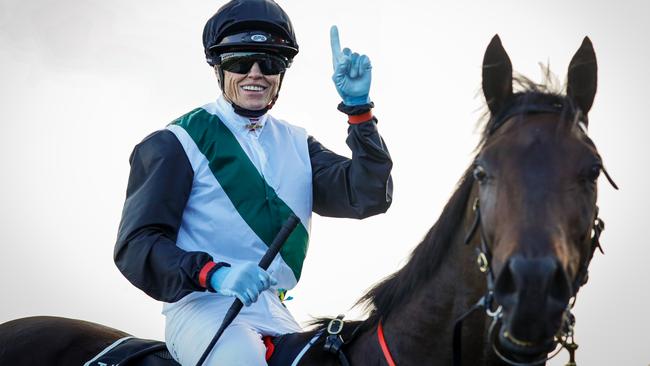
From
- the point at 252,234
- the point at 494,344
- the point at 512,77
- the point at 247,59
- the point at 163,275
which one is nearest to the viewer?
the point at 494,344

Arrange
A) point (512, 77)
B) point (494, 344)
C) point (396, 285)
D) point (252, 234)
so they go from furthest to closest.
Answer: point (252, 234)
point (396, 285)
point (512, 77)
point (494, 344)

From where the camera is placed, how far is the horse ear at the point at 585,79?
368cm

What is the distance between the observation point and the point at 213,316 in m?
4.45

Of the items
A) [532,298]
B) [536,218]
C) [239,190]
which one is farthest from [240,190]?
[532,298]

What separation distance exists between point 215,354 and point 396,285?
37.6 inches

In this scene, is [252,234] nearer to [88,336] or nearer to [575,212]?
[88,336]

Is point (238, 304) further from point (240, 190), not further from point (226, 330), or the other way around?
point (240, 190)

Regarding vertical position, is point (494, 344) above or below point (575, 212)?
below

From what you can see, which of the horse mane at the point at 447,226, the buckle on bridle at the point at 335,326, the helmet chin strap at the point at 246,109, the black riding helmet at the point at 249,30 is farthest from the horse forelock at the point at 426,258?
the black riding helmet at the point at 249,30

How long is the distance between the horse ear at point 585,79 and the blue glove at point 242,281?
169 centimetres

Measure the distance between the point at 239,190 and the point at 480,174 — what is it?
180 cm

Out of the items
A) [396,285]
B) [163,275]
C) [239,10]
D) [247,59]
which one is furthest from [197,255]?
[239,10]

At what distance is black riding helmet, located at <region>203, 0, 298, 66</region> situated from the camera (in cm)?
516

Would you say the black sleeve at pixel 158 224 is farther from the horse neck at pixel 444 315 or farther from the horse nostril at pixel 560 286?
the horse nostril at pixel 560 286
